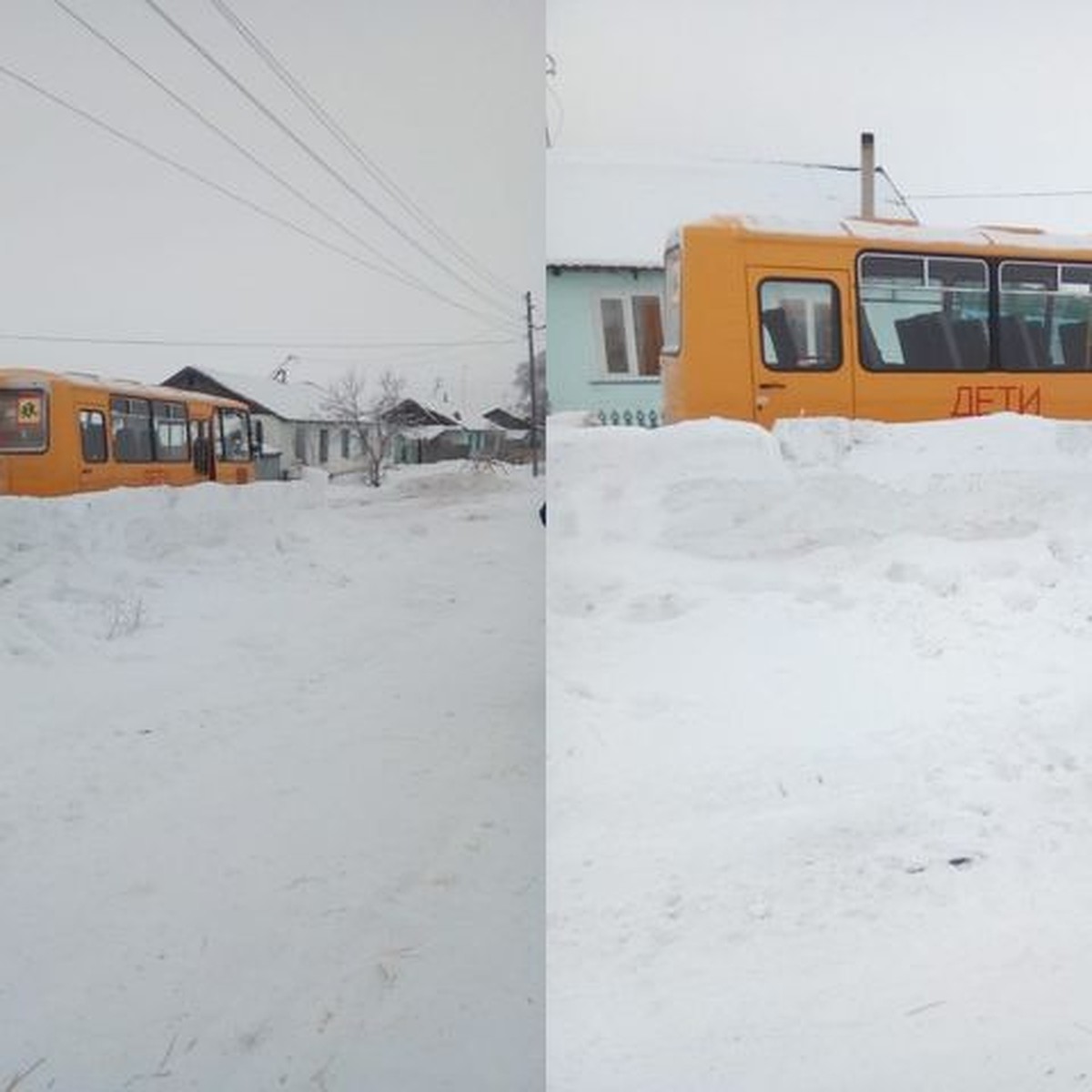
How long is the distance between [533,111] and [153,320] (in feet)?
1.69

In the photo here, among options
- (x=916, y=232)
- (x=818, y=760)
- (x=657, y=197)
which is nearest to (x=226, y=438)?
(x=657, y=197)

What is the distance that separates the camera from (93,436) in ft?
3.54

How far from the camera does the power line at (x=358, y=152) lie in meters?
1.15

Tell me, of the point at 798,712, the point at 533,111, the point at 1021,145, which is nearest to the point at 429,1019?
the point at 798,712

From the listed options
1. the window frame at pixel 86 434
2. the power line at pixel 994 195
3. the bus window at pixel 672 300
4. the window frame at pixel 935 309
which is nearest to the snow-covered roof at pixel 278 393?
the window frame at pixel 86 434

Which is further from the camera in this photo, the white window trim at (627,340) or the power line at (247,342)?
the white window trim at (627,340)

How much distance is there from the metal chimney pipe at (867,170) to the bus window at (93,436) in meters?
1.05

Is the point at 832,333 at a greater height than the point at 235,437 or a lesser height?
greater

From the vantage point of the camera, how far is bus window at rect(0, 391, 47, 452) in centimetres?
103

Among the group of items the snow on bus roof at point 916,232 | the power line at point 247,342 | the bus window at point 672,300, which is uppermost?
the snow on bus roof at point 916,232

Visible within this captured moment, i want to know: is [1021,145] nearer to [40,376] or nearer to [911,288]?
[911,288]

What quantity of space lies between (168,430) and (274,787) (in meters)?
0.42

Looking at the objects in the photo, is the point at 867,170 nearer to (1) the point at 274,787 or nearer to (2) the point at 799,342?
(2) the point at 799,342

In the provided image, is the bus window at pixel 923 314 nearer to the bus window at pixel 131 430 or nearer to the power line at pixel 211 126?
the power line at pixel 211 126
